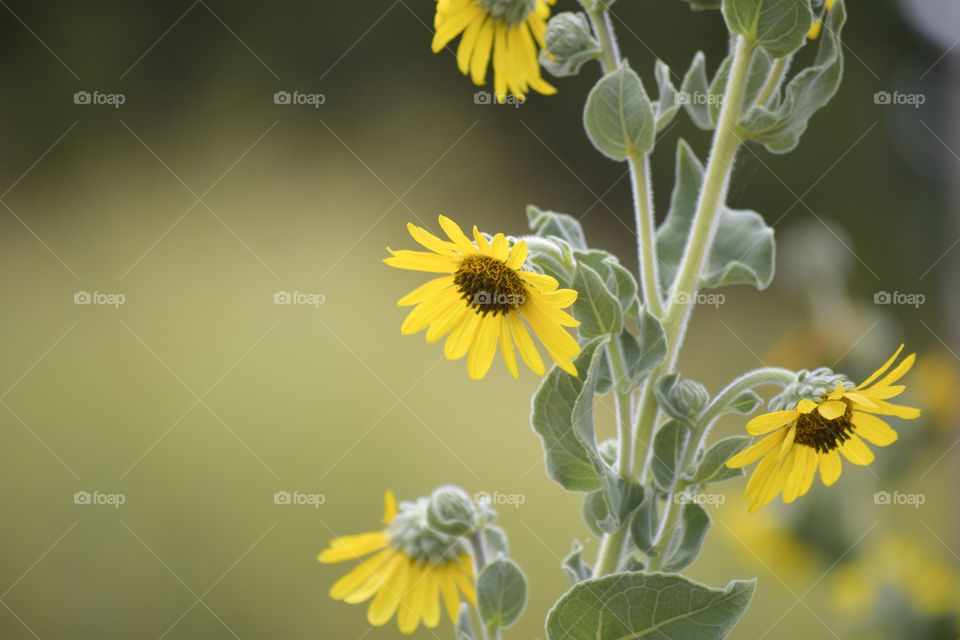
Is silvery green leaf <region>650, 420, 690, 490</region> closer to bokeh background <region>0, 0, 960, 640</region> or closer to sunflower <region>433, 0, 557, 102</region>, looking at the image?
sunflower <region>433, 0, 557, 102</region>

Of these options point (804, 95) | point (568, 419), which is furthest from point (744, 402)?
point (804, 95)

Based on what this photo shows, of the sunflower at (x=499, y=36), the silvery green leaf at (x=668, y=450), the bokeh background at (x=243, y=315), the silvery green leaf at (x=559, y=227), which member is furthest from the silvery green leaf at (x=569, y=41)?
the bokeh background at (x=243, y=315)

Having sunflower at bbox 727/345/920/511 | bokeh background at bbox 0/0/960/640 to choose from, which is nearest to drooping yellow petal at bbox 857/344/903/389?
sunflower at bbox 727/345/920/511

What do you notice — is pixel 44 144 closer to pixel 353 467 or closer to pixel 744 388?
pixel 353 467

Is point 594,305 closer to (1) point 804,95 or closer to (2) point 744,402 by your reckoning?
(2) point 744,402

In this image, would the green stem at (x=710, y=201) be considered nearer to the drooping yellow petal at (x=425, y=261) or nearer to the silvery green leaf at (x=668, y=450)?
the silvery green leaf at (x=668, y=450)
